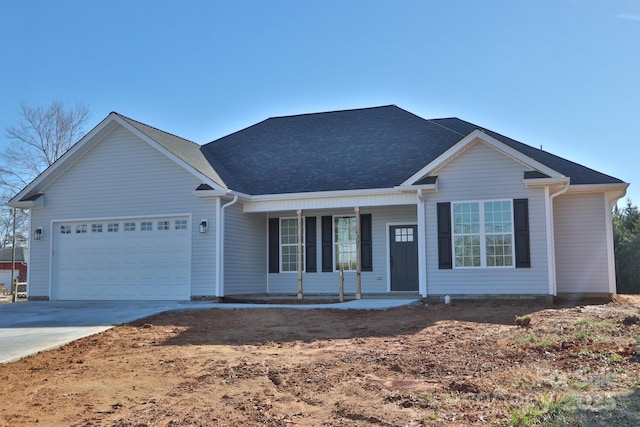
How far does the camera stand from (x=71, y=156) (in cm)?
1672

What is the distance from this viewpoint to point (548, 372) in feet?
20.3

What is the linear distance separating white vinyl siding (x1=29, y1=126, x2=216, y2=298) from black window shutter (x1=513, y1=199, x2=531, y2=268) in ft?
24.7

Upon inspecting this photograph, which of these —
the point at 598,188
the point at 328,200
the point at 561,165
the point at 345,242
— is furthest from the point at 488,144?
the point at 345,242

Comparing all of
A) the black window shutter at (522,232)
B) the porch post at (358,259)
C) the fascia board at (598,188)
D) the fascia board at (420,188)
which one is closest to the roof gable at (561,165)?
→ the fascia board at (598,188)

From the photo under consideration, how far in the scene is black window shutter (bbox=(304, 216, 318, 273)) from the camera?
56.6 ft

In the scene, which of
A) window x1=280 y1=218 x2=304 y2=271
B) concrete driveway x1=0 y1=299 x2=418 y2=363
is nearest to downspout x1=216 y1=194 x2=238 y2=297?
concrete driveway x1=0 y1=299 x2=418 y2=363

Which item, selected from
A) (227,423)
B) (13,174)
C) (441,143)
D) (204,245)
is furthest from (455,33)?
(13,174)

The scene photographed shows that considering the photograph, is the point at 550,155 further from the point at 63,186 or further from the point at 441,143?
the point at 63,186

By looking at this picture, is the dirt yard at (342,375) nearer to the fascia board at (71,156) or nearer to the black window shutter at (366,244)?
the black window shutter at (366,244)

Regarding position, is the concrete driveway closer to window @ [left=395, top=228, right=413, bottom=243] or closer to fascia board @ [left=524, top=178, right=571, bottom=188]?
window @ [left=395, top=228, right=413, bottom=243]

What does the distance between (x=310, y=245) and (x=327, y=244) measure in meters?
0.52

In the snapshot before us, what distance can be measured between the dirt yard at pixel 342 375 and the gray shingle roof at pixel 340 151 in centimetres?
632

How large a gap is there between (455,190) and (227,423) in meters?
10.3

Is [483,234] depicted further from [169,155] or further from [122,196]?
[122,196]
